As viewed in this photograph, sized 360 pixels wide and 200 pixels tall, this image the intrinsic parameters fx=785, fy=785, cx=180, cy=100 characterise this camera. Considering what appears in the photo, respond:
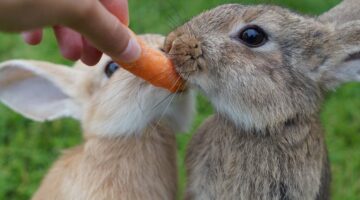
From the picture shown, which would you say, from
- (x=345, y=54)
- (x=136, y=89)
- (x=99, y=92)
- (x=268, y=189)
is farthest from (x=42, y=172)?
(x=345, y=54)

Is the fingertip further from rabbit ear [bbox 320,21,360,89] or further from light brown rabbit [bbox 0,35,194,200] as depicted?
rabbit ear [bbox 320,21,360,89]

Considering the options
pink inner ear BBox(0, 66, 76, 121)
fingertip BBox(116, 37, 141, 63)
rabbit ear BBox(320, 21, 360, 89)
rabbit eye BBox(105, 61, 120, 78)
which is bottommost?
pink inner ear BBox(0, 66, 76, 121)

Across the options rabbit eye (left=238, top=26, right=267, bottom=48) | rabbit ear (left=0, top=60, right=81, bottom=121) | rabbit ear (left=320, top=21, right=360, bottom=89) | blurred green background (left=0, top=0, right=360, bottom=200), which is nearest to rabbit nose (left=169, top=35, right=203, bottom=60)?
rabbit eye (left=238, top=26, right=267, bottom=48)

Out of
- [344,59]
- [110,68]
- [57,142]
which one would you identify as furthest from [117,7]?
[57,142]

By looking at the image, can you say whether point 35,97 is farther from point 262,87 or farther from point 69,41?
point 262,87

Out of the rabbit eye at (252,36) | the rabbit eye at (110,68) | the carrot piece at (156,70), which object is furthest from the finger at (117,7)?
the rabbit eye at (110,68)
